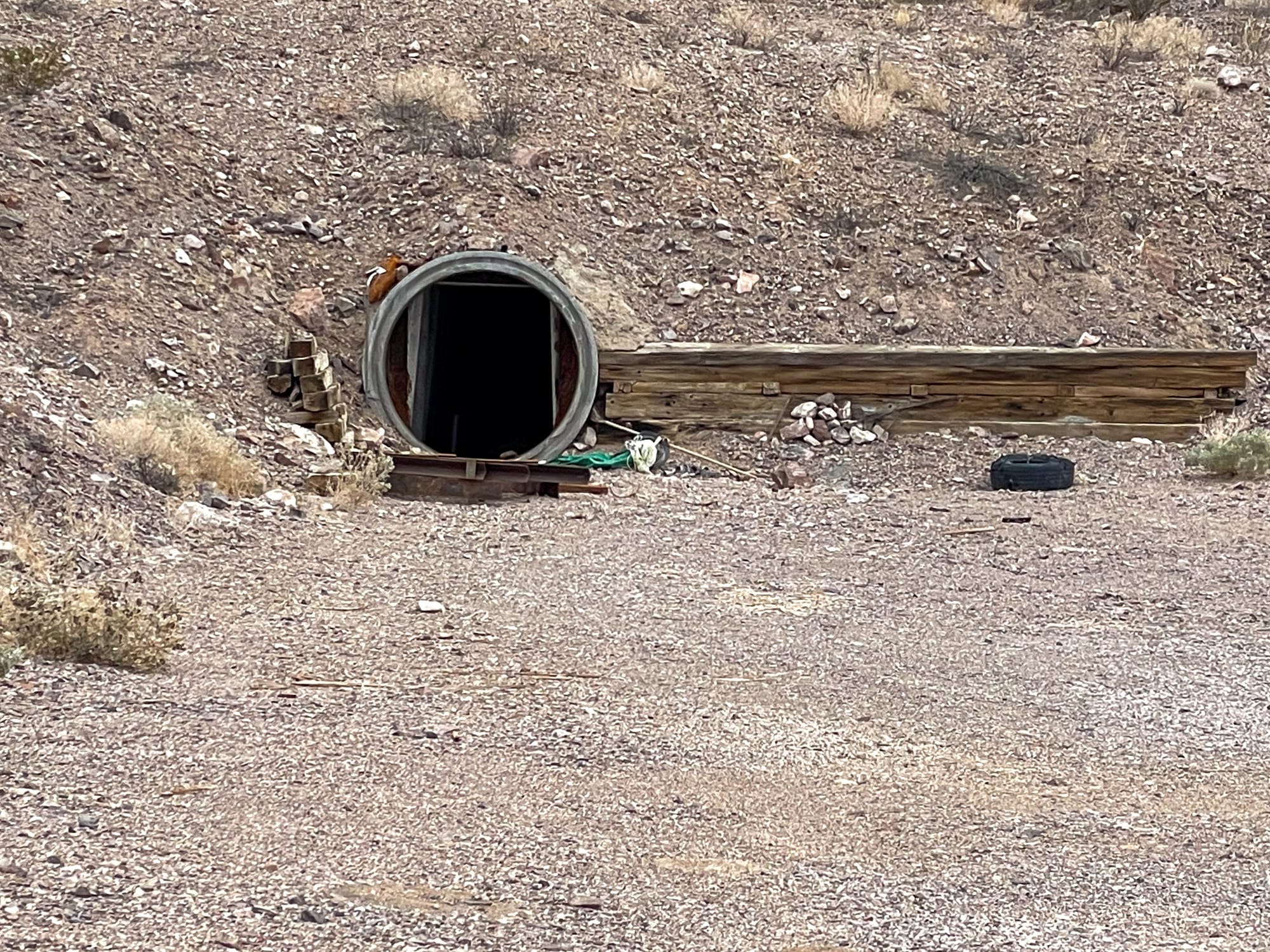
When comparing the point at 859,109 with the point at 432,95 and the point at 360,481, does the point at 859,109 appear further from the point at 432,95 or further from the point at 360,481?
the point at 360,481

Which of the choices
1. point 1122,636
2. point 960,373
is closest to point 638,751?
point 1122,636

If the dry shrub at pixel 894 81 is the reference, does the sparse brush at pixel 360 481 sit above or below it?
below

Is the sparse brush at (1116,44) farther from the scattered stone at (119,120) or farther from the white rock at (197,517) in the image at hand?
the white rock at (197,517)

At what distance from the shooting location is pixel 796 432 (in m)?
13.9

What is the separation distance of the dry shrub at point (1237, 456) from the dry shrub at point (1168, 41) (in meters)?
8.97

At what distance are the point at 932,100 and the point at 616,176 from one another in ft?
14.7

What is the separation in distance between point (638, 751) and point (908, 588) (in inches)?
137

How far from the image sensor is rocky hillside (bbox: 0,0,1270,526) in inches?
562

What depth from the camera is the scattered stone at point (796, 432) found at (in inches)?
549

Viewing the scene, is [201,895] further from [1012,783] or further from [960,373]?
[960,373]

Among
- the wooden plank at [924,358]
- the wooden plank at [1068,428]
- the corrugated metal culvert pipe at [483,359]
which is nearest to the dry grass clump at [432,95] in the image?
the corrugated metal culvert pipe at [483,359]

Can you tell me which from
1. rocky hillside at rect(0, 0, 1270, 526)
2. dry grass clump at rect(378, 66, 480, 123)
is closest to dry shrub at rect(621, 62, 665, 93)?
rocky hillside at rect(0, 0, 1270, 526)

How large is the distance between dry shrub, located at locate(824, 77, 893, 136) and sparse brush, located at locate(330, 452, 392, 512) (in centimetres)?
854

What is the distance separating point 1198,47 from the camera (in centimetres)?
2067
